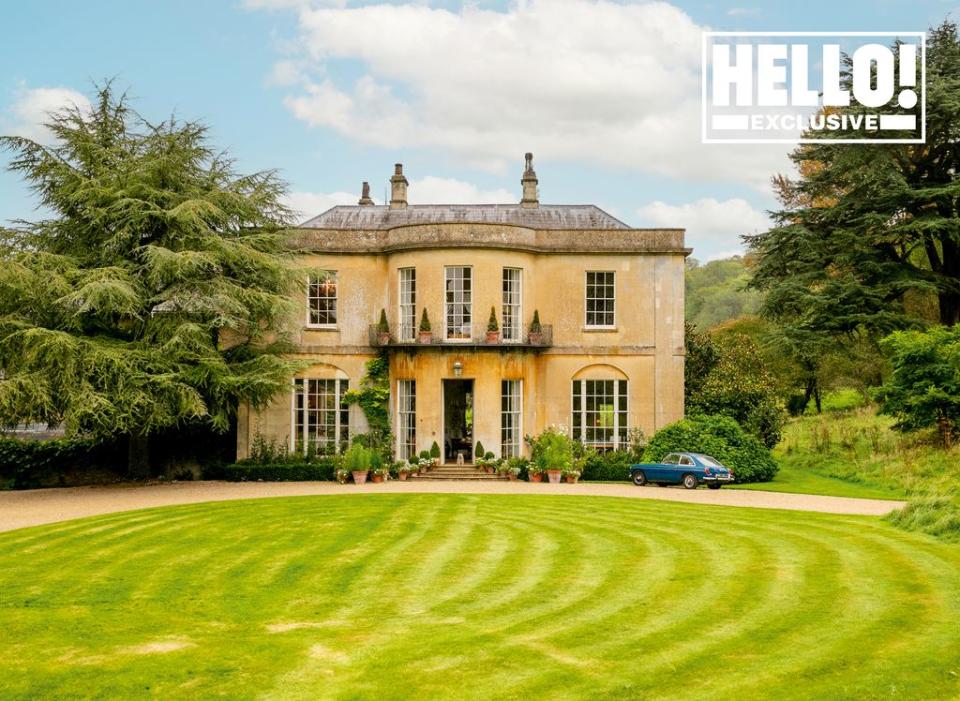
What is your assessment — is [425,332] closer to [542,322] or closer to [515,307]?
[515,307]

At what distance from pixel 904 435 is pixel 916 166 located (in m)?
10.1

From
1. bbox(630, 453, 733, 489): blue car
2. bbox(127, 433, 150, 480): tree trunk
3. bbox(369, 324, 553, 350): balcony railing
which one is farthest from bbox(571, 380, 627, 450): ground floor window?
bbox(127, 433, 150, 480): tree trunk

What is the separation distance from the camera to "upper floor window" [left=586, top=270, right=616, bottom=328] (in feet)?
92.3

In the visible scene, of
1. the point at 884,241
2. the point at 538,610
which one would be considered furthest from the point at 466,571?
the point at 884,241

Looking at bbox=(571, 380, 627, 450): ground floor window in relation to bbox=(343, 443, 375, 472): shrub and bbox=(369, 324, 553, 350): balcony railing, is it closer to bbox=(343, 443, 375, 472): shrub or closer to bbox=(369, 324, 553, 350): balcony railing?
bbox=(369, 324, 553, 350): balcony railing

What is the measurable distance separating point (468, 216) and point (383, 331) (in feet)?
20.0

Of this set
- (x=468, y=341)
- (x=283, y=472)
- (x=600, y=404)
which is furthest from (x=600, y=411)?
(x=283, y=472)

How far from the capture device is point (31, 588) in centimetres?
1155

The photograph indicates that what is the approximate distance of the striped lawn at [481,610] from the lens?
784 cm

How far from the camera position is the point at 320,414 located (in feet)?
91.8

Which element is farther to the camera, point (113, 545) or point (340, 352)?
point (340, 352)

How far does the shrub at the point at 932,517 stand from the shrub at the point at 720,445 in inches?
351

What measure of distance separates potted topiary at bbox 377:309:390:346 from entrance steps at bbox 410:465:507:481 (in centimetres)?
410

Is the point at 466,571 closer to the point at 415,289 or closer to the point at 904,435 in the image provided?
the point at 415,289
